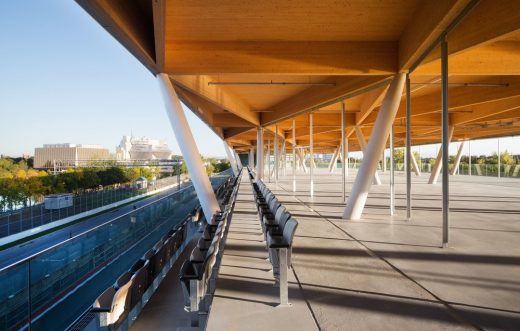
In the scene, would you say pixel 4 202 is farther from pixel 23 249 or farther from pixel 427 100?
pixel 427 100

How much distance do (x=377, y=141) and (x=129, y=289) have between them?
20.0ft

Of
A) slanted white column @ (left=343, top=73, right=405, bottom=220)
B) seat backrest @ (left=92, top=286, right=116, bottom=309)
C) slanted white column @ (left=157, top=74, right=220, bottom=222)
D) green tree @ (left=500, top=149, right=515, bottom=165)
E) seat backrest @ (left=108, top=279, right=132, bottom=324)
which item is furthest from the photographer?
green tree @ (left=500, top=149, right=515, bottom=165)

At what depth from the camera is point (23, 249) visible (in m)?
12.9

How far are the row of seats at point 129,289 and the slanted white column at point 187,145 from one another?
328 centimetres

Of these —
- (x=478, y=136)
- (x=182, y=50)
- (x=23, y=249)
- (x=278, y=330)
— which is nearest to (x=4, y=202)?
(x=23, y=249)

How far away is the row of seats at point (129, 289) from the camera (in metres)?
3.36

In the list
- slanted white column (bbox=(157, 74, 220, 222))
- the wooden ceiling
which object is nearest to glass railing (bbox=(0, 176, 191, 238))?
slanted white column (bbox=(157, 74, 220, 222))

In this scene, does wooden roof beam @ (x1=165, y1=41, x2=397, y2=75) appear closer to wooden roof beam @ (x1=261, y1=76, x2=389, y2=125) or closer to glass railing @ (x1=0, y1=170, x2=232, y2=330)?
wooden roof beam @ (x1=261, y1=76, x2=389, y2=125)

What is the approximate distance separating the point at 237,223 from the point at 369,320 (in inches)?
190

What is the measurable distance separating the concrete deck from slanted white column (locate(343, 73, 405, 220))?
88 centimetres

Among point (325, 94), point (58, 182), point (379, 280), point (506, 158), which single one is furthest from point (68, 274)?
point (506, 158)

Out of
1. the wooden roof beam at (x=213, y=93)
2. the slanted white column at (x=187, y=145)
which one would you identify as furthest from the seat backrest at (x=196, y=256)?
the wooden roof beam at (x=213, y=93)

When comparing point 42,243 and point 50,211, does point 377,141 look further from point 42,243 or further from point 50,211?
point 50,211

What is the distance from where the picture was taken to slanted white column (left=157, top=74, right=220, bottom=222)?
8656 millimetres
